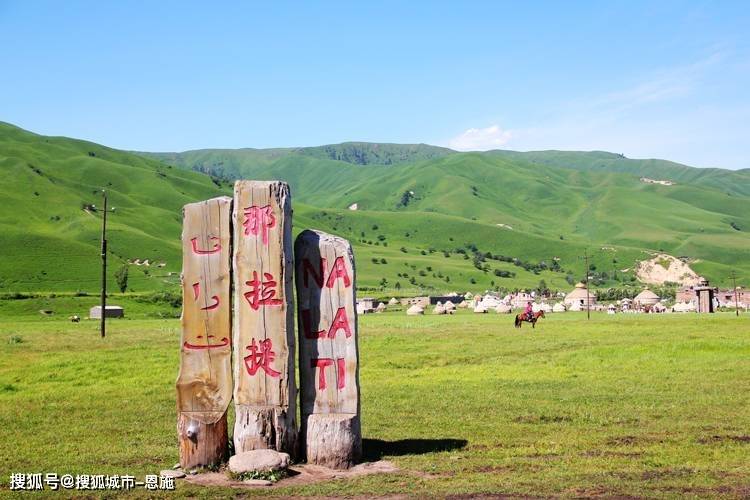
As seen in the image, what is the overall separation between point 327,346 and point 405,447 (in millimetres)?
2717

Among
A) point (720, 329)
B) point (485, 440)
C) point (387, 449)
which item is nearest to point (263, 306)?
point (387, 449)

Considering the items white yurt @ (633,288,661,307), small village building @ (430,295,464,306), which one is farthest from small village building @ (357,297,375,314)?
white yurt @ (633,288,661,307)

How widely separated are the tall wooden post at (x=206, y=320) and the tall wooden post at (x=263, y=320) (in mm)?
273

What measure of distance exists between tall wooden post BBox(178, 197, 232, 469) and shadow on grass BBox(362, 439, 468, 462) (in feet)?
9.06

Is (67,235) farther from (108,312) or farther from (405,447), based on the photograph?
(405,447)

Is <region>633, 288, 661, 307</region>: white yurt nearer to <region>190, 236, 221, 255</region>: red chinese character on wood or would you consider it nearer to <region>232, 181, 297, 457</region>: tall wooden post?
<region>232, 181, 297, 457</region>: tall wooden post

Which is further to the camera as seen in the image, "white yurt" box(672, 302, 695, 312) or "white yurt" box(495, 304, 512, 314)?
"white yurt" box(672, 302, 695, 312)

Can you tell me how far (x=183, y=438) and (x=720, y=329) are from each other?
43803 mm

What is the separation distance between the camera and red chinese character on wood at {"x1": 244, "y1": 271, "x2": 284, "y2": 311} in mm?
13977

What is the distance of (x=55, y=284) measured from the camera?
376 feet

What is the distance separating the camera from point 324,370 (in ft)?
46.6

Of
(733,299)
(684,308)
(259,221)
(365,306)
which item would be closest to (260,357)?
(259,221)

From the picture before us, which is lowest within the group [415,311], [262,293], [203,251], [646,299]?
[415,311]

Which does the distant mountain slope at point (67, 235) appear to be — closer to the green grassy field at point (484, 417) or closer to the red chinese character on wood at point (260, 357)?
the green grassy field at point (484, 417)
